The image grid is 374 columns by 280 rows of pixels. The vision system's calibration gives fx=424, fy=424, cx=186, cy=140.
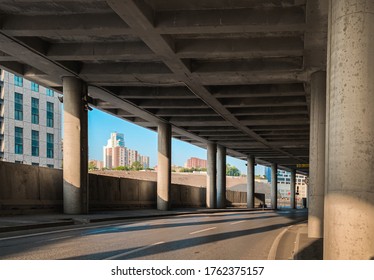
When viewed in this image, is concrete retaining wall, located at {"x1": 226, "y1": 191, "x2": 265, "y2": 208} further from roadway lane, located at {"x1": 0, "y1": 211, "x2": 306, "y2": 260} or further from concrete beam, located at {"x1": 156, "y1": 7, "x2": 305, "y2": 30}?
roadway lane, located at {"x1": 0, "y1": 211, "x2": 306, "y2": 260}

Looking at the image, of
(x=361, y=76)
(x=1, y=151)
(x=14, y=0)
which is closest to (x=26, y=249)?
(x=361, y=76)

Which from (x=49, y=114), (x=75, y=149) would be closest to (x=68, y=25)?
(x=75, y=149)

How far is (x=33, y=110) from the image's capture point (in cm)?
8781

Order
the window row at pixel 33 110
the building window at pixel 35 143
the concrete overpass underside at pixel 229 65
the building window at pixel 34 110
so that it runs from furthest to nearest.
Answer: the building window at pixel 34 110
the building window at pixel 35 143
the window row at pixel 33 110
the concrete overpass underside at pixel 229 65

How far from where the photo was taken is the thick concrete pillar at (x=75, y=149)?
70.6ft

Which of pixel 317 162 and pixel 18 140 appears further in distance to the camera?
pixel 18 140

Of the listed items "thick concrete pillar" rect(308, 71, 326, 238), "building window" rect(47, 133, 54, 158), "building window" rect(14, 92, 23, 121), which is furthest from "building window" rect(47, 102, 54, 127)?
"thick concrete pillar" rect(308, 71, 326, 238)

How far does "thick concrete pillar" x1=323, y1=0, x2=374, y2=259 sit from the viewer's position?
19.3 feet

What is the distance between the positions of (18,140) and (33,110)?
7.84m

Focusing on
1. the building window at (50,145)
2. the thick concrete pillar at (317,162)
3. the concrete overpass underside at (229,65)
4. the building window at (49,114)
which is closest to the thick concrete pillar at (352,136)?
the concrete overpass underside at (229,65)

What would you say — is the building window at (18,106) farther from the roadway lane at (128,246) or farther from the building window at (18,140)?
the roadway lane at (128,246)

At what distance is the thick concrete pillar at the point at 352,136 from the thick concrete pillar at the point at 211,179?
43.0m

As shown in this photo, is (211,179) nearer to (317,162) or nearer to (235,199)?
(235,199)

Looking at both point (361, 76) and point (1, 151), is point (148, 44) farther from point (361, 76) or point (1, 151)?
point (1, 151)
